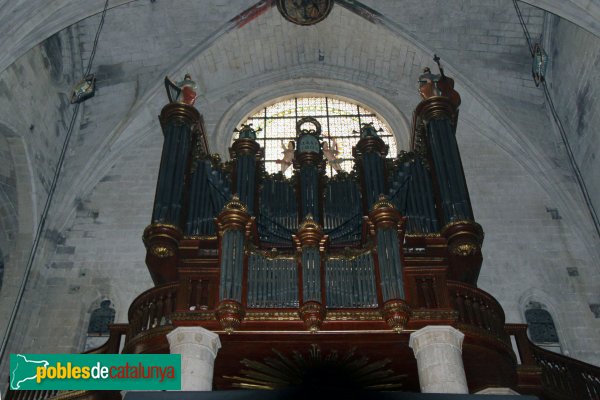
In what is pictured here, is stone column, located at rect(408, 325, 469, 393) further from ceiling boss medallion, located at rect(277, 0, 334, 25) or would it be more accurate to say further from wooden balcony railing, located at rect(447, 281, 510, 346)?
ceiling boss medallion, located at rect(277, 0, 334, 25)

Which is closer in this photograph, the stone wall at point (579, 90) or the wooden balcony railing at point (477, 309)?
the wooden balcony railing at point (477, 309)

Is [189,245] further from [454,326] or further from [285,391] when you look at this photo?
[285,391]

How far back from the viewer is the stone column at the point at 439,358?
9633 millimetres

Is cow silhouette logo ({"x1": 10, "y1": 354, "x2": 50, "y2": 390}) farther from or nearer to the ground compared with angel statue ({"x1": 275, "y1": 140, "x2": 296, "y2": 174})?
nearer to the ground

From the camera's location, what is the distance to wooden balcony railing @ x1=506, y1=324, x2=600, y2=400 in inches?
438

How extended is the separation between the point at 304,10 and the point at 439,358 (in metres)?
10.2

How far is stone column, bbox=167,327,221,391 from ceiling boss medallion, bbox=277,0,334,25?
9743mm

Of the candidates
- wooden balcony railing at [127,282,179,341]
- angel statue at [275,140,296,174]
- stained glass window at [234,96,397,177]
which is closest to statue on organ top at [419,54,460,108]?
stained glass window at [234,96,397,177]

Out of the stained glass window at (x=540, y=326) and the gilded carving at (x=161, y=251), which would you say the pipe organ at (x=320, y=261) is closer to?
the gilded carving at (x=161, y=251)

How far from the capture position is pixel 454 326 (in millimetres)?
10336

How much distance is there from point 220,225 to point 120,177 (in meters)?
6.00

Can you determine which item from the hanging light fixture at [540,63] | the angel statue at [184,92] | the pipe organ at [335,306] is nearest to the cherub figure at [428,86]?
the hanging light fixture at [540,63]

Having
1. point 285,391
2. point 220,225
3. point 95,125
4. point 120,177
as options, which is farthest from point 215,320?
point 95,125

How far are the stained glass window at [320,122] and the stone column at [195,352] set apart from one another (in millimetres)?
7357
